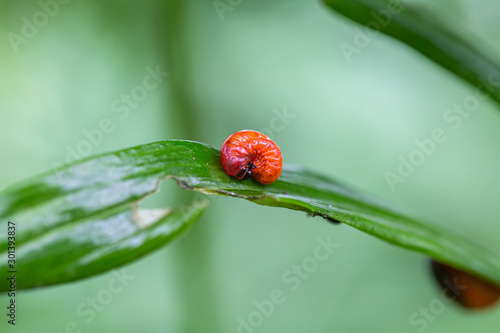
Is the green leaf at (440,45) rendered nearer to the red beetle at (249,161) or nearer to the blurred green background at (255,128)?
the red beetle at (249,161)

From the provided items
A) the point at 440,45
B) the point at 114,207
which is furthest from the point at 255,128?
the point at 114,207

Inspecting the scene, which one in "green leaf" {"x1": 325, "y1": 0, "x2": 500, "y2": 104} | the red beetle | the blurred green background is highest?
"green leaf" {"x1": 325, "y1": 0, "x2": 500, "y2": 104}

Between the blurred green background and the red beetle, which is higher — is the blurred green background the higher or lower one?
the lower one

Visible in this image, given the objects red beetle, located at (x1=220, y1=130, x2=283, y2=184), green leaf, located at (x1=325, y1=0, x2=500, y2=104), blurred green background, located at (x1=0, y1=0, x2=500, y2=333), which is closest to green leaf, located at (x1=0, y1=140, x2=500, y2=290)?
red beetle, located at (x1=220, y1=130, x2=283, y2=184)

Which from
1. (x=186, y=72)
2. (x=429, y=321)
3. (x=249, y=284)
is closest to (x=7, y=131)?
(x=186, y=72)

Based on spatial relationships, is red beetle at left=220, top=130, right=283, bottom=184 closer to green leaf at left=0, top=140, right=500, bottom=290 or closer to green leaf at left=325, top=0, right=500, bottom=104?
green leaf at left=0, top=140, right=500, bottom=290

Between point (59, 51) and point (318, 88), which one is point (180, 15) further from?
point (318, 88)

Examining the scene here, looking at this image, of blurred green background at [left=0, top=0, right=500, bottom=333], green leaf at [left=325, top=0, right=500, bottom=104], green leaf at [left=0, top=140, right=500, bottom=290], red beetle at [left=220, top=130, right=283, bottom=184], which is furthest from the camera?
blurred green background at [left=0, top=0, right=500, bottom=333]

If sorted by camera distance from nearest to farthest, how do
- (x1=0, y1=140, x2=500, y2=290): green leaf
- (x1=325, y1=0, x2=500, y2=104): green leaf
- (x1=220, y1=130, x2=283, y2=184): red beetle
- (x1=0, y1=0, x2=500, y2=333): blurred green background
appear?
(x1=0, y1=140, x2=500, y2=290): green leaf
(x1=220, y1=130, x2=283, y2=184): red beetle
(x1=325, y1=0, x2=500, y2=104): green leaf
(x1=0, y1=0, x2=500, y2=333): blurred green background
